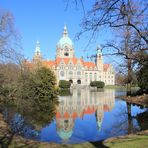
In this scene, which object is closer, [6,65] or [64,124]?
[64,124]

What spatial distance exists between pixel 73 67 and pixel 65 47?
479 inches

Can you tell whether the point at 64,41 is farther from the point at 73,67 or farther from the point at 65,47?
the point at 73,67

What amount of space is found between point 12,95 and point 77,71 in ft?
368

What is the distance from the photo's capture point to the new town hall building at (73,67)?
144 m

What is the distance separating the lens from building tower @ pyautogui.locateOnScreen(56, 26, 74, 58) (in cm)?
15062

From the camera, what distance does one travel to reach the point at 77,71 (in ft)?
479

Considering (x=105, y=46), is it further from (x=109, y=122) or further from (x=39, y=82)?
(x=39, y=82)

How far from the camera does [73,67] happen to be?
145000mm

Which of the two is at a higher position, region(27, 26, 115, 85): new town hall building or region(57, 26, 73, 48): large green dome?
region(57, 26, 73, 48): large green dome

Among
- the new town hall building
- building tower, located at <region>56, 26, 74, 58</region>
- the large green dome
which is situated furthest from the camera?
the large green dome

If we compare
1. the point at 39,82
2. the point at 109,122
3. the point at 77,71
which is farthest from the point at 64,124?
the point at 77,71

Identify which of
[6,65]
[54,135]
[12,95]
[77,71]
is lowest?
[54,135]

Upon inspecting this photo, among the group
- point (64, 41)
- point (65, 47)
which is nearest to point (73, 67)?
point (65, 47)

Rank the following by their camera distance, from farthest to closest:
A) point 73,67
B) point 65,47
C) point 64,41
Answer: point 64,41, point 65,47, point 73,67
